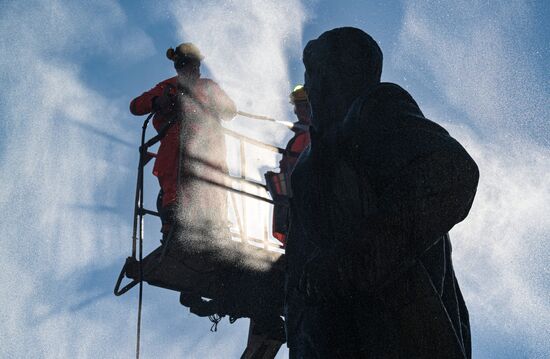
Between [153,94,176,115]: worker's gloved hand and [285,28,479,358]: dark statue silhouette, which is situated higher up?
[153,94,176,115]: worker's gloved hand

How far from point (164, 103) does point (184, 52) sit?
3.55 feet

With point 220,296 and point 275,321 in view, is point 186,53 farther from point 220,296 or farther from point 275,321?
point 275,321

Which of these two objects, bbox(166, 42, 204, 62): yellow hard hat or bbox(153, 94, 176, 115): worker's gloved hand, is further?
bbox(166, 42, 204, 62): yellow hard hat

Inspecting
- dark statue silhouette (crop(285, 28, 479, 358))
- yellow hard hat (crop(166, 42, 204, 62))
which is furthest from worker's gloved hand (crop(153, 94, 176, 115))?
dark statue silhouette (crop(285, 28, 479, 358))

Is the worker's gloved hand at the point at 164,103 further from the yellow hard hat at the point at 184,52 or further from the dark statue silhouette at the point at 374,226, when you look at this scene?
the dark statue silhouette at the point at 374,226

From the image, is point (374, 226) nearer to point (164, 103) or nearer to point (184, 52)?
point (164, 103)

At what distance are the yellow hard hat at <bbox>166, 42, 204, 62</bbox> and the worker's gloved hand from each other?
35.7 inches

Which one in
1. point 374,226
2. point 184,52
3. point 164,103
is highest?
point 184,52

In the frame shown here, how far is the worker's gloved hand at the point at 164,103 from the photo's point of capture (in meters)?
6.44

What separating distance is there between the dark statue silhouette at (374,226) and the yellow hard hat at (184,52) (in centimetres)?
591

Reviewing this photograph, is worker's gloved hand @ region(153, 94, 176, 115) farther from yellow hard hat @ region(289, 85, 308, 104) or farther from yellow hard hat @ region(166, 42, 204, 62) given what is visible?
yellow hard hat @ region(289, 85, 308, 104)

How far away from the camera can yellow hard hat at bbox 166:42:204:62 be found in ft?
23.2

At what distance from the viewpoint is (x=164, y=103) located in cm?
645

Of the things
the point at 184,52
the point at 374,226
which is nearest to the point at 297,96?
the point at 184,52
